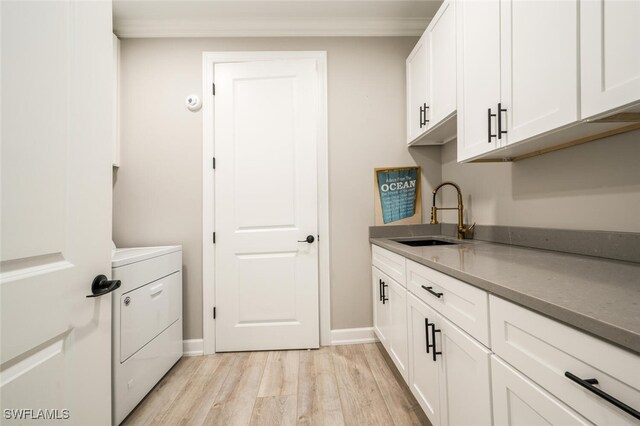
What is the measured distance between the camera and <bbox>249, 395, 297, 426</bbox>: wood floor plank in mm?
1364

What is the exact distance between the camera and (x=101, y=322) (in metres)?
0.79

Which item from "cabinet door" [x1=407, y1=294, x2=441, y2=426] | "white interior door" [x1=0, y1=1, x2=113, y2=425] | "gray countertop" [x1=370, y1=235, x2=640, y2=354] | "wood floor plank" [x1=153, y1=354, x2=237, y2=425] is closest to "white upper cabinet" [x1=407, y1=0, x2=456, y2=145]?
"gray countertop" [x1=370, y1=235, x2=640, y2=354]

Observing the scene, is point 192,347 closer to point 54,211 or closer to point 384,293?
point 384,293

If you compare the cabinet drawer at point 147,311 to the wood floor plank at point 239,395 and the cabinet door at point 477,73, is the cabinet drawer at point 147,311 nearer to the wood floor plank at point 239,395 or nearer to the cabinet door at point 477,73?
the wood floor plank at point 239,395

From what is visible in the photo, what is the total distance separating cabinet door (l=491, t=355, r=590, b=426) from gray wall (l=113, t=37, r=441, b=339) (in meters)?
1.46

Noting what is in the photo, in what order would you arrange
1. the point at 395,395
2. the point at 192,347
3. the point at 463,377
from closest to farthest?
1. the point at 463,377
2. the point at 395,395
3. the point at 192,347

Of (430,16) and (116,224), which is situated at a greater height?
(430,16)

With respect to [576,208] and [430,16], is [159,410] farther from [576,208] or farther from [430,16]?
[430,16]

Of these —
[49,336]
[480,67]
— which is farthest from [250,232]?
[480,67]

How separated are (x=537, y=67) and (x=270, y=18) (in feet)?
6.55

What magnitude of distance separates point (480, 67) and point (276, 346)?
228 centimetres

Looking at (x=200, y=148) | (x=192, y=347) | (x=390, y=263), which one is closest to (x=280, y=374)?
(x=192, y=347)

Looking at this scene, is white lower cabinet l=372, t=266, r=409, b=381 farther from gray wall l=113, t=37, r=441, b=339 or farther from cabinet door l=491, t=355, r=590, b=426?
cabinet door l=491, t=355, r=590, b=426

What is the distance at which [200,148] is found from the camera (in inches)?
85.4
